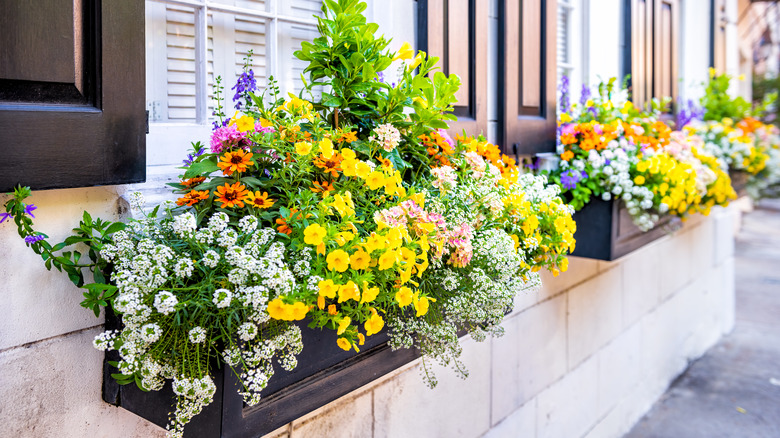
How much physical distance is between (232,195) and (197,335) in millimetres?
357

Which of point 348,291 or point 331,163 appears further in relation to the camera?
point 331,163

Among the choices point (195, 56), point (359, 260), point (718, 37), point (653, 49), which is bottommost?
point (359, 260)

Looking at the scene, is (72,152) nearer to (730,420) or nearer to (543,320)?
(543,320)

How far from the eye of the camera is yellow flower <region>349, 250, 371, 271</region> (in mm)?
1258

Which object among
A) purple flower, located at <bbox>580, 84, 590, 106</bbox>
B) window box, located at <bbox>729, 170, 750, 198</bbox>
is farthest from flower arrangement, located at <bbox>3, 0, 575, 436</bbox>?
window box, located at <bbox>729, 170, 750, 198</bbox>

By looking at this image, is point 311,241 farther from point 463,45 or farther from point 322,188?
point 463,45

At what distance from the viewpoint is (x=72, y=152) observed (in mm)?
1219

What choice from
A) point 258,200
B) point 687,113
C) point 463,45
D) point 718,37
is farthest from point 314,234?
point 718,37

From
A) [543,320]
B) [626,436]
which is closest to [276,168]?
[543,320]

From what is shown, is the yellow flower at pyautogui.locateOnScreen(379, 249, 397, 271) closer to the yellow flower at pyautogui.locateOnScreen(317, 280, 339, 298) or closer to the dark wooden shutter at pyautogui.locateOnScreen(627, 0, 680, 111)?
the yellow flower at pyautogui.locateOnScreen(317, 280, 339, 298)

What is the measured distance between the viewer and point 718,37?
523cm

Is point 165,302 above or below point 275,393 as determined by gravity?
above

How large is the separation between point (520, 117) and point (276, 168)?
153 cm

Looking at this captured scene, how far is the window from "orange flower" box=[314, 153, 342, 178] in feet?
1.40
